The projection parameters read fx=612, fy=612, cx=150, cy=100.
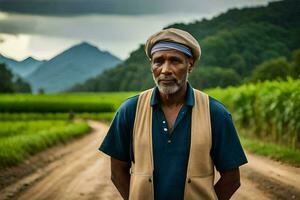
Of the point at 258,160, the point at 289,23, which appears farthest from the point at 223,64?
the point at 258,160

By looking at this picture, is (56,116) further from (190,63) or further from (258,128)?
(190,63)

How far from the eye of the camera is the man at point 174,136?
11.9 ft

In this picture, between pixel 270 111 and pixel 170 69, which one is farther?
pixel 270 111

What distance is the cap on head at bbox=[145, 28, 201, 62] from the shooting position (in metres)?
3.71

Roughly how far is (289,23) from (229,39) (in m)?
14.0

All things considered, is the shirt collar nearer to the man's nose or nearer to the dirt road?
the man's nose

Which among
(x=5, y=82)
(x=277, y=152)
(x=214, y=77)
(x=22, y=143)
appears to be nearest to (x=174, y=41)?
(x=277, y=152)

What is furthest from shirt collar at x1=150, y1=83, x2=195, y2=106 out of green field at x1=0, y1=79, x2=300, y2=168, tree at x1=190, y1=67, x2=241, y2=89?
tree at x1=190, y1=67, x2=241, y2=89

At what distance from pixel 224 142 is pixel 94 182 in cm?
867

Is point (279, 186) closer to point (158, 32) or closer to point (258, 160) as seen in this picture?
point (258, 160)

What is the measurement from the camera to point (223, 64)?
342 feet

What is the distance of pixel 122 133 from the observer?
150 inches

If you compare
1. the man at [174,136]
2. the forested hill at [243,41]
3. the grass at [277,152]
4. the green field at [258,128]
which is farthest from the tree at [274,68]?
the man at [174,136]

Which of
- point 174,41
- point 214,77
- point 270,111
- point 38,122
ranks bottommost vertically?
point 214,77
